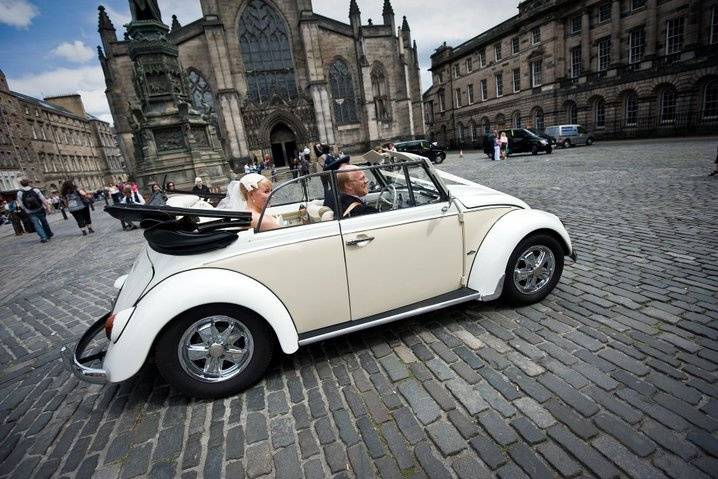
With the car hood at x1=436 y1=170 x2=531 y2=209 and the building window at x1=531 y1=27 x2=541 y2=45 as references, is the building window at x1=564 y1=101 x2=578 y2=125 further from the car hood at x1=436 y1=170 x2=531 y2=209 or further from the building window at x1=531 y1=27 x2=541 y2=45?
the car hood at x1=436 y1=170 x2=531 y2=209

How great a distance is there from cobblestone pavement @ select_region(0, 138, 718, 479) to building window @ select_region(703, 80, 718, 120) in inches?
1130

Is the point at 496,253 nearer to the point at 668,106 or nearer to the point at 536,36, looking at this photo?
the point at 668,106

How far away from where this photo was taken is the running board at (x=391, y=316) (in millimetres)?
2725

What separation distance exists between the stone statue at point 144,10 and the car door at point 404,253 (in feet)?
54.5

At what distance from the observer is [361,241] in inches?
108

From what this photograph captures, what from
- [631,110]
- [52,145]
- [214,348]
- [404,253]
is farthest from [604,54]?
[52,145]

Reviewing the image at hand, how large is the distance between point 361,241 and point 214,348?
1.39 m

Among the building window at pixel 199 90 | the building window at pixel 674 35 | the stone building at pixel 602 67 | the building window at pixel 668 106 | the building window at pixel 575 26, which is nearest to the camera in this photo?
the stone building at pixel 602 67

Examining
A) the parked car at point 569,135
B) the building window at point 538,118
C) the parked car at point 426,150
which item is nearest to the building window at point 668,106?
the parked car at point 569,135

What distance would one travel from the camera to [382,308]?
9.64 feet

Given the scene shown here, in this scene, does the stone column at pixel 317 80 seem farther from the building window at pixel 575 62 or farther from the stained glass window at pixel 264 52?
the building window at pixel 575 62

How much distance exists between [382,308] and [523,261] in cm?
156

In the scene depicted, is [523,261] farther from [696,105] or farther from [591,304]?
[696,105]

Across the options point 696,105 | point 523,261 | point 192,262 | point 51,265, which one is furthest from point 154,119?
point 696,105
